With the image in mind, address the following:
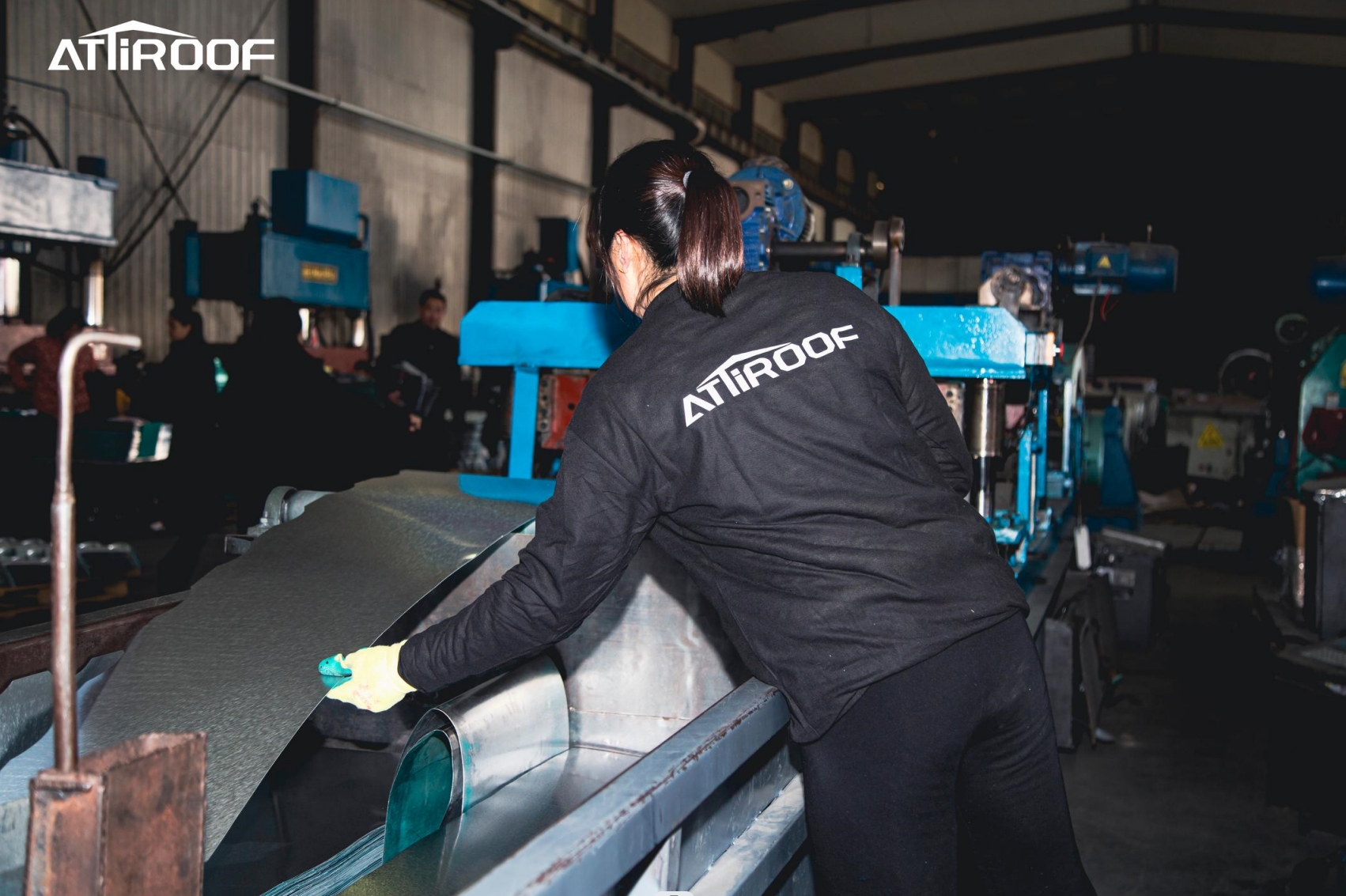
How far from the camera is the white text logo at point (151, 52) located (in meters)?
6.18

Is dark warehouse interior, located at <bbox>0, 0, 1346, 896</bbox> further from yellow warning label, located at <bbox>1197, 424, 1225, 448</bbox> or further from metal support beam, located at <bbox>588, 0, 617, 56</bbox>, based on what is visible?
metal support beam, located at <bbox>588, 0, 617, 56</bbox>

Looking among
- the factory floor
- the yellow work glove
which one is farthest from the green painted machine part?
the yellow work glove

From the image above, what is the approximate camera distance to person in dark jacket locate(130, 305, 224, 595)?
133 inches

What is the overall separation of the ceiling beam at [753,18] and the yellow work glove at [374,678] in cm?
1073

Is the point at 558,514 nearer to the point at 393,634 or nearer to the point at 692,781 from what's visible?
the point at 692,781

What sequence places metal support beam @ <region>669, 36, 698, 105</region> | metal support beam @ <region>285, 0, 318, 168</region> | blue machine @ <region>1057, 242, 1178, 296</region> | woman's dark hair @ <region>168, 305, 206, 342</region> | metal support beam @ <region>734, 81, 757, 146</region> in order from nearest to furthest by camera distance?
1. blue machine @ <region>1057, 242, 1178, 296</region>
2. woman's dark hair @ <region>168, 305, 206, 342</region>
3. metal support beam @ <region>285, 0, 318, 168</region>
4. metal support beam @ <region>669, 36, 698, 105</region>
5. metal support beam @ <region>734, 81, 757, 146</region>

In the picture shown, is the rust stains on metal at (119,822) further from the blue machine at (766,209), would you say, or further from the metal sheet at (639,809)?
the blue machine at (766,209)

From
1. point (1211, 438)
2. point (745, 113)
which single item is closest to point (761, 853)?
point (1211, 438)

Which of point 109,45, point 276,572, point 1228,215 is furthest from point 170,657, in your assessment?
point 1228,215

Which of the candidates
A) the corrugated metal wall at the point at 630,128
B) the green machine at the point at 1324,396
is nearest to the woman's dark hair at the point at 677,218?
the green machine at the point at 1324,396

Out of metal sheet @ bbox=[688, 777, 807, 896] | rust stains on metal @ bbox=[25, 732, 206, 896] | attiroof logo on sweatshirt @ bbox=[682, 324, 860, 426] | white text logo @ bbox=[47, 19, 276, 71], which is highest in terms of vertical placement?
white text logo @ bbox=[47, 19, 276, 71]

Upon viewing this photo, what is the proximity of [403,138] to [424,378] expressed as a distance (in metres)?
4.03

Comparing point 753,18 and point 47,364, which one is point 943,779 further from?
point 753,18

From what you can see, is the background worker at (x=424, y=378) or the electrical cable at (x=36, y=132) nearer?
the electrical cable at (x=36, y=132)
